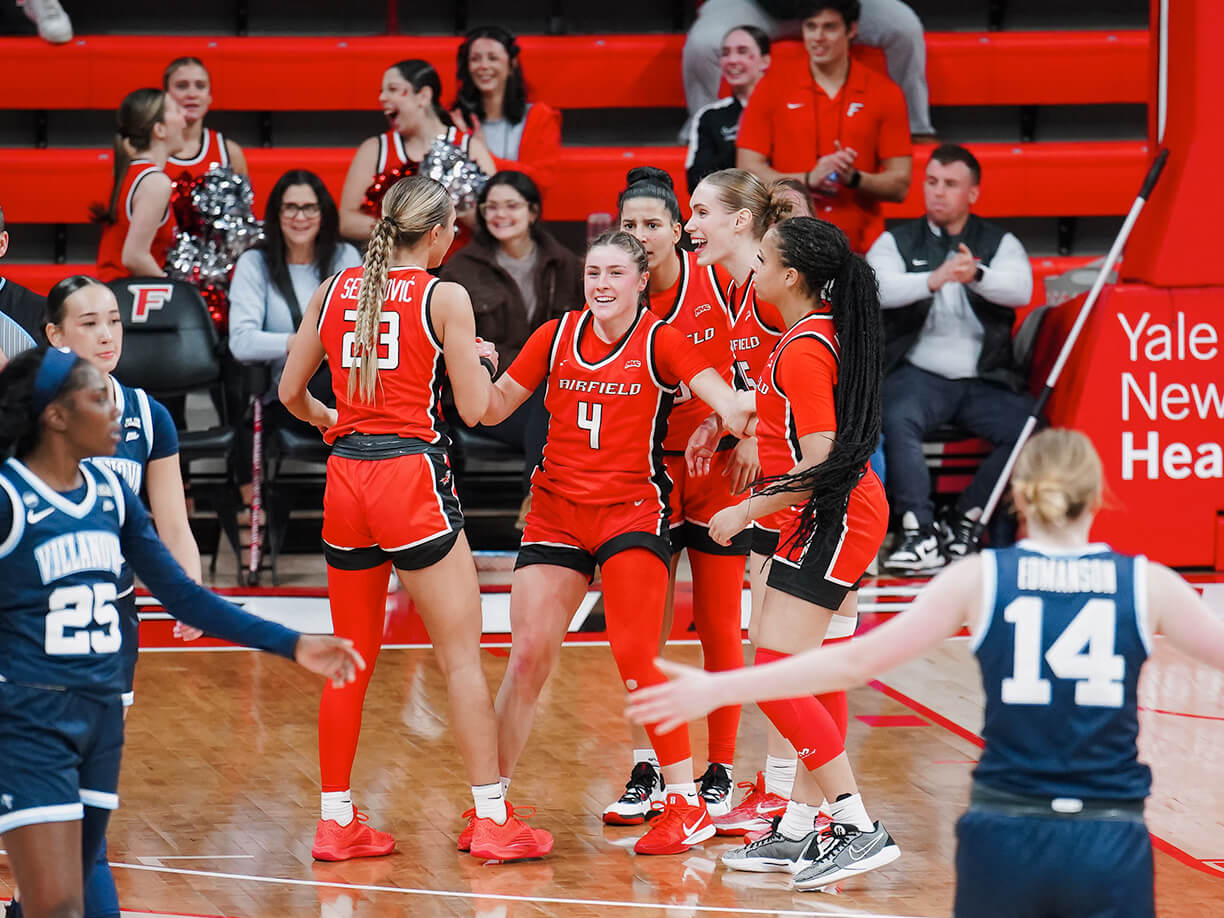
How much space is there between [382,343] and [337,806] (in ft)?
4.07

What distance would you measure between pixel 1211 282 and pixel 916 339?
135 cm

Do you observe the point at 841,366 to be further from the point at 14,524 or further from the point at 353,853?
the point at 14,524

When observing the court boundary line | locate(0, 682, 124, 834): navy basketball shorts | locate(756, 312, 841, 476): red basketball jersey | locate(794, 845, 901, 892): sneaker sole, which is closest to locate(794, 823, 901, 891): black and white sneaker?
locate(794, 845, 901, 892): sneaker sole

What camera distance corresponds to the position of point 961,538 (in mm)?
8164

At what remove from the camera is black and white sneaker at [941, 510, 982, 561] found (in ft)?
26.7

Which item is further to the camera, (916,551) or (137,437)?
(916,551)

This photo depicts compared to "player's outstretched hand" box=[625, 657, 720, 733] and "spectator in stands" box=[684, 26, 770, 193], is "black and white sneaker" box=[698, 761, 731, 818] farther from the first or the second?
"spectator in stands" box=[684, 26, 770, 193]

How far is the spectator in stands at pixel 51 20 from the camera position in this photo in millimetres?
10203

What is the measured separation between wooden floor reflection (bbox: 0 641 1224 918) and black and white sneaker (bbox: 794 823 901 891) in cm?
5

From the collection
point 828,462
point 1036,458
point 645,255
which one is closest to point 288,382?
point 645,255

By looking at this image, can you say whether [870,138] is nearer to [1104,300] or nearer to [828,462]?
[1104,300]

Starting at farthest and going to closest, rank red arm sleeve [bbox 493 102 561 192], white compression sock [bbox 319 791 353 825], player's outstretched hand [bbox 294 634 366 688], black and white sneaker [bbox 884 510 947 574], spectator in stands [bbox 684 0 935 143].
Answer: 1. spectator in stands [bbox 684 0 935 143]
2. red arm sleeve [bbox 493 102 561 192]
3. black and white sneaker [bbox 884 510 947 574]
4. white compression sock [bbox 319 791 353 825]
5. player's outstretched hand [bbox 294 634 366 688]

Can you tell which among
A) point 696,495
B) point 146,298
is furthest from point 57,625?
point 146,298

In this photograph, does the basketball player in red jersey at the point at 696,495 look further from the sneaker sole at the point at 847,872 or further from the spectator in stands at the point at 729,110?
the spectator in stands at the point at 729,110
